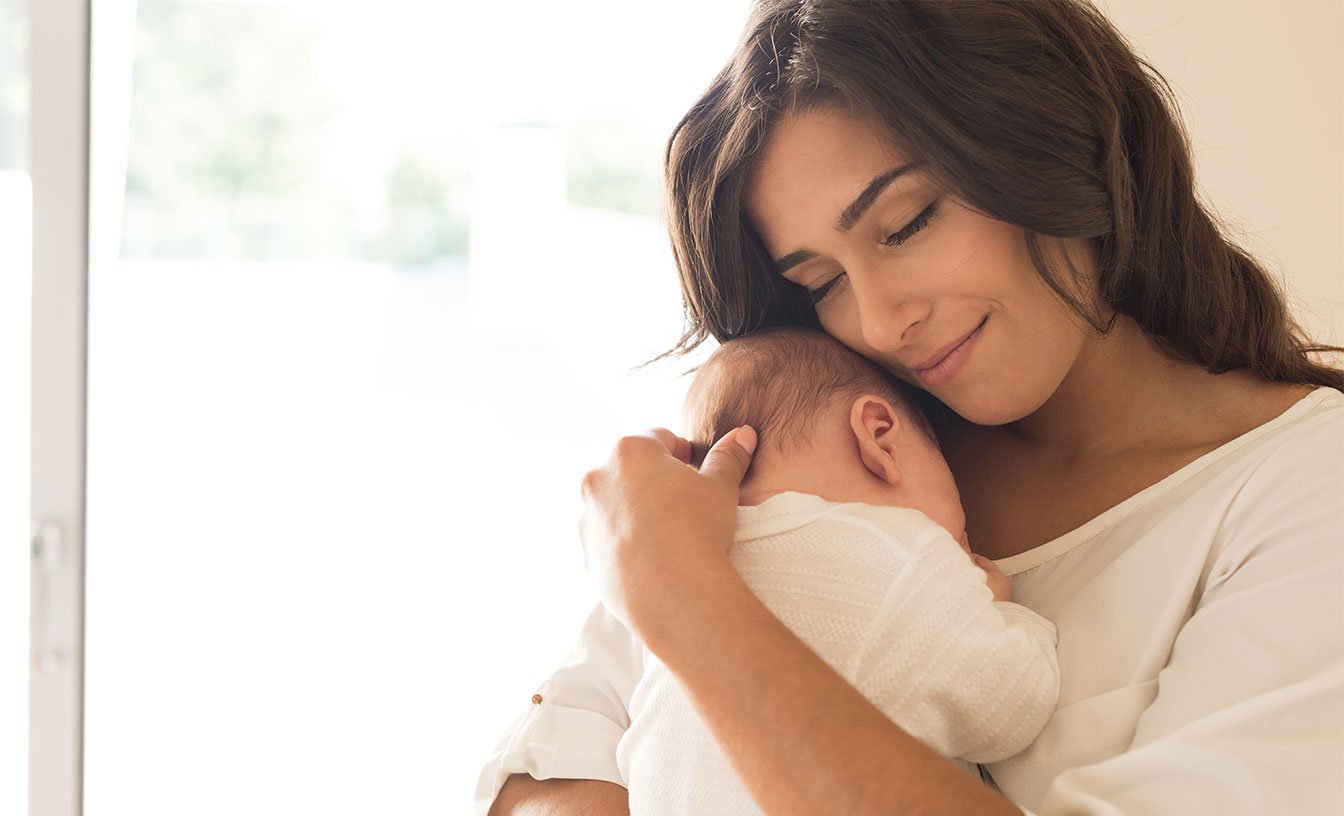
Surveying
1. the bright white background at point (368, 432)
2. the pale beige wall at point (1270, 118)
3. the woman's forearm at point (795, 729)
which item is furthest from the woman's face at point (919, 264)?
the bright white background at point (368, 432)

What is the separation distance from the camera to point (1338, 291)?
2.14 metres

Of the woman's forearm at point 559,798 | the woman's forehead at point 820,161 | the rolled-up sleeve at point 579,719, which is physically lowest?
the woman's forearm at point 559,798

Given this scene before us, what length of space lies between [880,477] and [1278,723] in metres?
→ 0.48

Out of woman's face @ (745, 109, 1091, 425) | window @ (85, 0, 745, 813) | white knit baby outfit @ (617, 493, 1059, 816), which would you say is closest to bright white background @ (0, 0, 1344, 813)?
window @ (85, 0, 745, 813)

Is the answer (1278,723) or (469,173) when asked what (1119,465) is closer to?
(1278,723)

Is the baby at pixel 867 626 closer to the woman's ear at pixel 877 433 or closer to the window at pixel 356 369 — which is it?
the woman's ear at pixel 877 433

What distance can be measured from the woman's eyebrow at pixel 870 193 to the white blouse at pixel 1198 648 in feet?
1.55

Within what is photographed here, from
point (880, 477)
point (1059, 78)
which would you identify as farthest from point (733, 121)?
point (880, 477)

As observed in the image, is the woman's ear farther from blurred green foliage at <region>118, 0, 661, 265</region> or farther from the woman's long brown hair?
blurred green foliage at <region>118, 0, 661, 265</region>

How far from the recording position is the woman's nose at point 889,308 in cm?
124

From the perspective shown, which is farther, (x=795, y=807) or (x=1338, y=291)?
(x=1338, y=291)

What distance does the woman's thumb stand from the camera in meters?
1.13

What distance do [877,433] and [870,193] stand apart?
0.29 metres

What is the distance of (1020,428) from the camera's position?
1502mm
